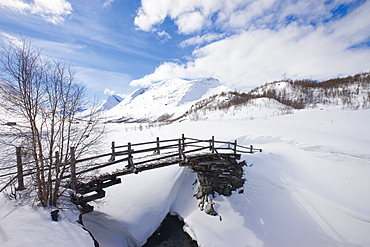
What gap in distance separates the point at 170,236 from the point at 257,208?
5.90 metres

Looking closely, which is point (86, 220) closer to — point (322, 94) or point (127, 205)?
point (127, 205)

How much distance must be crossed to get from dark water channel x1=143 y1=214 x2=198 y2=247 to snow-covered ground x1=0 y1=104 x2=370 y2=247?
16.1 inches

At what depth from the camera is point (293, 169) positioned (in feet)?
42.1

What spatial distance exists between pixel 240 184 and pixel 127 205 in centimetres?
830

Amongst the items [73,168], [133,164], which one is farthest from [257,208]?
[73,168]

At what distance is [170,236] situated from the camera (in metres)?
10.2

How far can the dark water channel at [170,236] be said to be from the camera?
9594 millimetres

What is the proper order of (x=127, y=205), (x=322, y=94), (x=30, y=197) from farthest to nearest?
(x=322, y=94)
(x=127, y=205)
(x=30, y=197)

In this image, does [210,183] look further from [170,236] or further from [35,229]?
[35,229]

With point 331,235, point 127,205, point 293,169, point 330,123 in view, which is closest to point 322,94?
point 330,123

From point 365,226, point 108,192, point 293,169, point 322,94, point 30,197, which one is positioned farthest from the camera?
point 322,94

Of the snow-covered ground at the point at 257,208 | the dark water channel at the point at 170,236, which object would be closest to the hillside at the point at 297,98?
the snow-covered ground at the point at 257,208

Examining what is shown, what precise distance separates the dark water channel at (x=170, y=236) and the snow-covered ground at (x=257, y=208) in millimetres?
409

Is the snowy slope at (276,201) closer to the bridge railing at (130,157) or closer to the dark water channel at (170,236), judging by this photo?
the dark water channel at (170,236)
